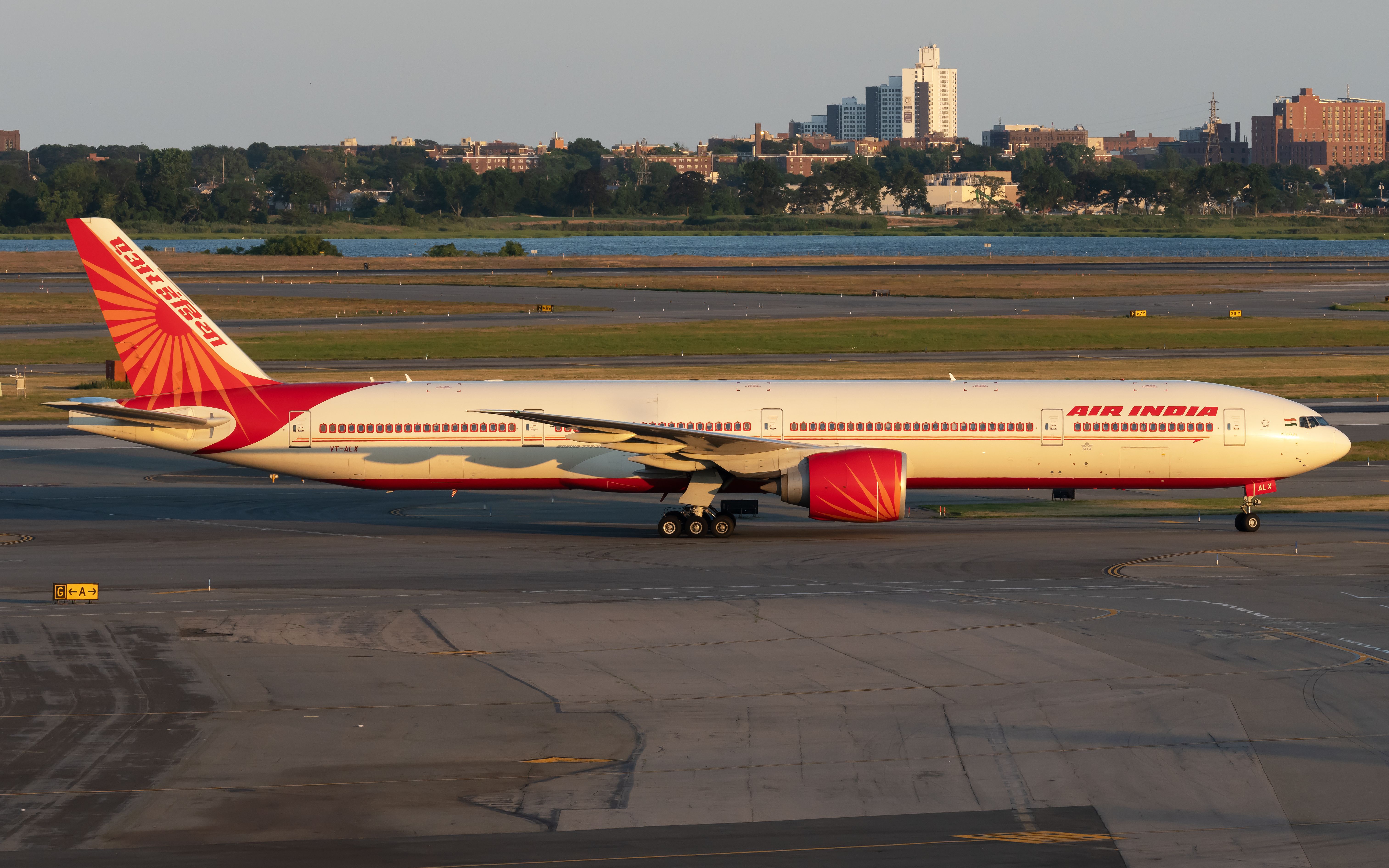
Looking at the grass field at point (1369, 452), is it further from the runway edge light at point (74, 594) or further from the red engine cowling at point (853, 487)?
the runway edge light at point (74, 594)

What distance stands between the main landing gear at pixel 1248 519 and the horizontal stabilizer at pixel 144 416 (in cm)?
2824

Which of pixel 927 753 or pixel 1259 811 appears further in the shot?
pixel 927 753

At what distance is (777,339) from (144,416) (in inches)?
2076

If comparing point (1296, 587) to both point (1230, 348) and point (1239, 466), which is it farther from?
point (1230, 348)

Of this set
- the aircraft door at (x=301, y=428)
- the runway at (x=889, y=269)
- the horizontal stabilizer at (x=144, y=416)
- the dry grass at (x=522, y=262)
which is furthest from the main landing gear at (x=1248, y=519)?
the dry grass at (x=522, y=262)

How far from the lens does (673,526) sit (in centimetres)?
3969

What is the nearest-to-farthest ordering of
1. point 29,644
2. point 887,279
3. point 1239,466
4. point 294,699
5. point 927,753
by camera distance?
point 927,753, point 294,699, point 29,644, point 1239,466, point 887,279

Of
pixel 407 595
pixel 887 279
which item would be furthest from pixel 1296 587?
Answer: pixel 887 279

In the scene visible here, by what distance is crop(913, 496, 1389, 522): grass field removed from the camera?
42812 millimetres

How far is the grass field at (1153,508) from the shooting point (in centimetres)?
4281

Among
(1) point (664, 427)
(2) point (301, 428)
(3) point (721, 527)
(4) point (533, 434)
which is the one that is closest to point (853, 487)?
(3) point (721, 527)

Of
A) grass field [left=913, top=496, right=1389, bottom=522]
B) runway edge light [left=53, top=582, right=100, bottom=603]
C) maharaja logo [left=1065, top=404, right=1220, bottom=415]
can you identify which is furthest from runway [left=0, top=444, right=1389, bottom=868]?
maharaja logo [left=1065, top=404, right=1220, bottom=415]

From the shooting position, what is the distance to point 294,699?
23.8 meters

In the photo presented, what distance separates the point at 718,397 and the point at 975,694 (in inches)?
697
